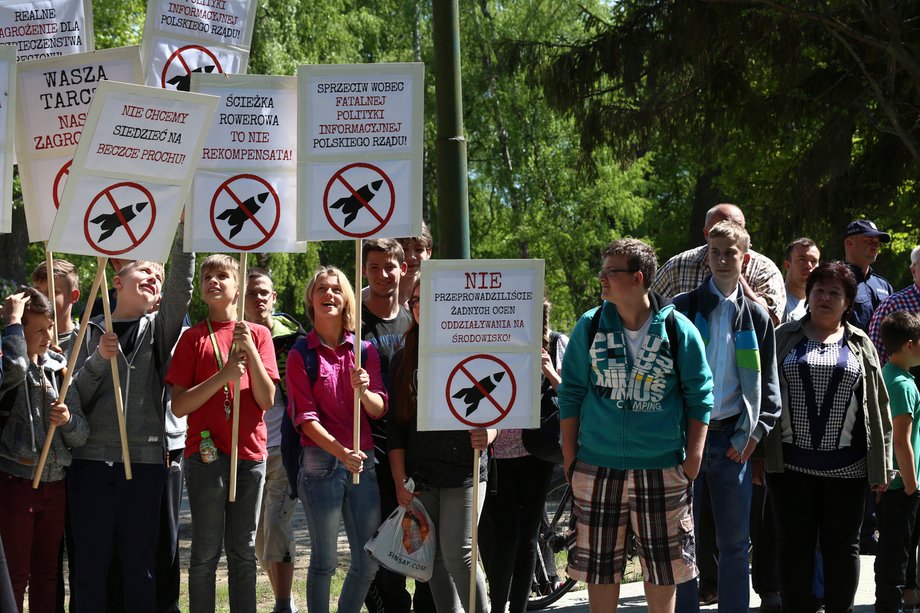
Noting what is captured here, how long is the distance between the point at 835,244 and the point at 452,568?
9807 millimetres

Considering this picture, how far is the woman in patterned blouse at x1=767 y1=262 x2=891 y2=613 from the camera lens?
6.40 meters

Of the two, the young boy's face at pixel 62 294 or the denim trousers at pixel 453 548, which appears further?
the young boy's face at pixel 62 294

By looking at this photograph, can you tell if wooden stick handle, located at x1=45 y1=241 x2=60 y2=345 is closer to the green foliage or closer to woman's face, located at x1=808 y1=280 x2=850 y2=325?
woman's face, located at x1=808 y1=280 x2=850 y2=325

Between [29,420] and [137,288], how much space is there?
2.82 feet

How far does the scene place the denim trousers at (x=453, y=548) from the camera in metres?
6.03

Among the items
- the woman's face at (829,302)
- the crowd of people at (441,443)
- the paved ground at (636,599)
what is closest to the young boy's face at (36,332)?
the crowd of people at (441,443)

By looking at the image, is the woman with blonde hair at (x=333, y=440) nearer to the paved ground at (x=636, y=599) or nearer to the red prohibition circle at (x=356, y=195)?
the red prohibition circle at (x=356, y=195)

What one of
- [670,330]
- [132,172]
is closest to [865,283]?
[670,330]

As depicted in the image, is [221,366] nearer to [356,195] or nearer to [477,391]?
[356,195]

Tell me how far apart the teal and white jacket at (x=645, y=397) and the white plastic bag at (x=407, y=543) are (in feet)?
2.97

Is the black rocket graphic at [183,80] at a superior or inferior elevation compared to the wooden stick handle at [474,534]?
superior

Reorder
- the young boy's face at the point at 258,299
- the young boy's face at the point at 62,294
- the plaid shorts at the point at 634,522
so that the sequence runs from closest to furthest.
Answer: the plaid shorts at the point at 634,522, the young boy's face at the point at 62,294, the young boy's face at the point at 258,299

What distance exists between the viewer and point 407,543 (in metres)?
5.97

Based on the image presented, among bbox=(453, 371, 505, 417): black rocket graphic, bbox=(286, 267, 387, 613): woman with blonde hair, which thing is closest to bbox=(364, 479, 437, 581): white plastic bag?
bbox=(286, 267, 387, 613): woman with blonde hair
